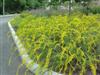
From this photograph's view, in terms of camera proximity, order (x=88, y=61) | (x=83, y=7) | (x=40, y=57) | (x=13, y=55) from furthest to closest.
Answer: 1. (x=83, y=7)
2. (x=13, y=55)
3. (x=40, y=57)
4. (x=88, y=61)

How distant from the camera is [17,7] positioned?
127ft

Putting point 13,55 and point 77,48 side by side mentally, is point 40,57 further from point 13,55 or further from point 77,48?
point 13,55

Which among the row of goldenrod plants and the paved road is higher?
the row of goldenrod plants

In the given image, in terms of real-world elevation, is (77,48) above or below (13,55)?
above

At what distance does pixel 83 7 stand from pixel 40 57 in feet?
34.3

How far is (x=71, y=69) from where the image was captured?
5555 mm

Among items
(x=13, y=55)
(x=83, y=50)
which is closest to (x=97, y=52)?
(x=83, y=50)

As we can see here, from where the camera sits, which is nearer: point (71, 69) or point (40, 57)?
point (71, 69)

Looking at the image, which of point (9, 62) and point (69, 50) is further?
point (9, 62)

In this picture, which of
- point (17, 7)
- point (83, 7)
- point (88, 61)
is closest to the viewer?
point (88, 61)

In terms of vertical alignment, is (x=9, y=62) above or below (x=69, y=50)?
below

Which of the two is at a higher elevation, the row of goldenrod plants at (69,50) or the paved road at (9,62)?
the row of goldenrod plants at (69,50)

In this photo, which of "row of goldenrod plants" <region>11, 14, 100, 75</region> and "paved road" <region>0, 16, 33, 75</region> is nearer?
"row of goldenrod plants" <region>11, 14, 100, 75</region>

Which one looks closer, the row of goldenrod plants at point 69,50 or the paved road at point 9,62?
the row of goldenrod plants at point 69,50
